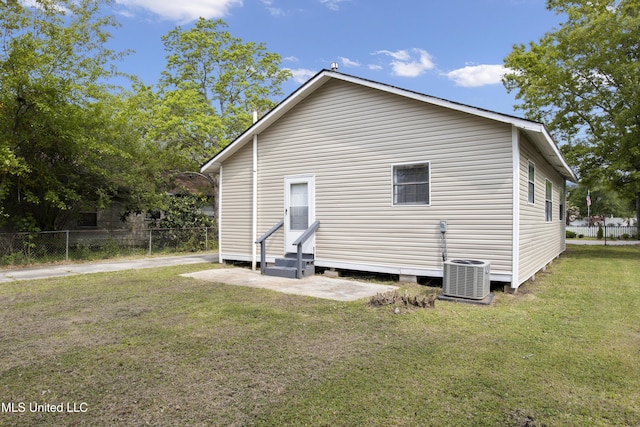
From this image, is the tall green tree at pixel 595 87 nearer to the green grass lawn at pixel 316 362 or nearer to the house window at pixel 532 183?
the house window at pixel 532 183

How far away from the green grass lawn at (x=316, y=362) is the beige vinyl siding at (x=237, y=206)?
423 cm

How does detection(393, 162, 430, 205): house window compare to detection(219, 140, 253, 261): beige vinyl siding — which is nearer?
detection(393, 162, 430, 205): house window

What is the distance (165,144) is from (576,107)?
1831 centimetres

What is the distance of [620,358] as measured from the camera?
367 centimetres

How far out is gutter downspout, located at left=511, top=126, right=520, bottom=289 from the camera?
667cm

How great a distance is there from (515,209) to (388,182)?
2.53m

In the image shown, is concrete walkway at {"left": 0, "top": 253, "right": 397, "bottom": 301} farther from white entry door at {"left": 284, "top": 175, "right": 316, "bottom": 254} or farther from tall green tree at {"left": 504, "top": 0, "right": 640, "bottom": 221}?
tall green tree at {"left": 504, "top": 0, "right": 640, "bottom": 221}

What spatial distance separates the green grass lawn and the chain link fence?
557cm

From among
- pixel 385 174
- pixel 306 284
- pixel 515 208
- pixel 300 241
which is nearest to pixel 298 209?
pixel 300 241

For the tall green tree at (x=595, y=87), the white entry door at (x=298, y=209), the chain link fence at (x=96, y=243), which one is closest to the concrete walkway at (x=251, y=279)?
the white entry door at (x=298, y=209)

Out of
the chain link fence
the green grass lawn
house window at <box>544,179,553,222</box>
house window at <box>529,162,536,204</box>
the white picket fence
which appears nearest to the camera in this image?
the green grass lawn

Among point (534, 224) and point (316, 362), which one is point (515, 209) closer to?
point (534, 224)

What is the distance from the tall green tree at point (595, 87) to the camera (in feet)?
45.9

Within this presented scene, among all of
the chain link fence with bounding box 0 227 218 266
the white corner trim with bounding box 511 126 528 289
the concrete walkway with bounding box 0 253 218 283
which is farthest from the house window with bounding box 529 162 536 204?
the chain link fence with bounding box 0 227 218 266
